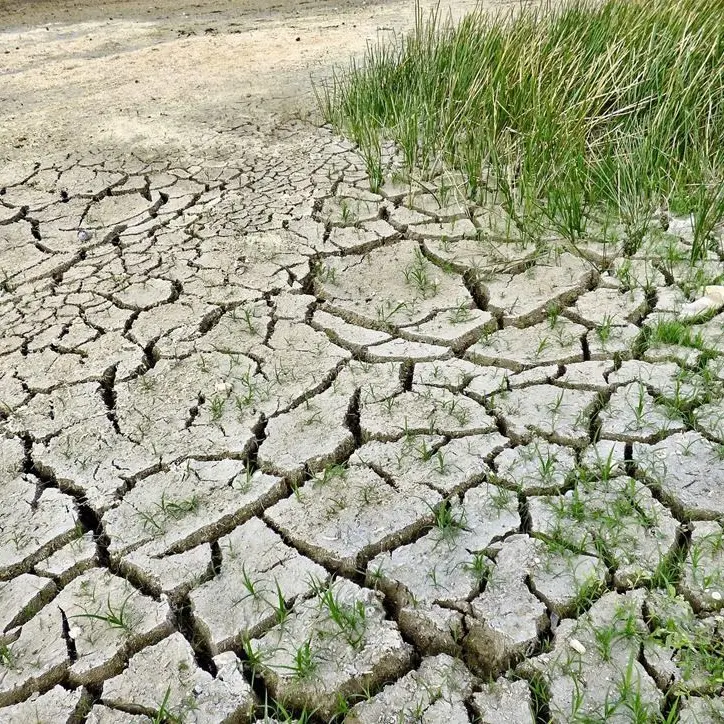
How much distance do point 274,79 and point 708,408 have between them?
12.4 ft

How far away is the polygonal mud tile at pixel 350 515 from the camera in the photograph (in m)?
1.95

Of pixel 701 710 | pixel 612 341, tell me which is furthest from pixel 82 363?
pixel 701 710

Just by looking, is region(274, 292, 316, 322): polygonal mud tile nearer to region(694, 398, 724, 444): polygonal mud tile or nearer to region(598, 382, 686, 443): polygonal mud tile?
region(598, 382, 686, 443): polygonal mud tile

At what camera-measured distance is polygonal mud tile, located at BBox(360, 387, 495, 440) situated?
229cm

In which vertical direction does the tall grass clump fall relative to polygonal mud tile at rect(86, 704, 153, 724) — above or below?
above

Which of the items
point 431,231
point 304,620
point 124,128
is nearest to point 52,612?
point 304,620

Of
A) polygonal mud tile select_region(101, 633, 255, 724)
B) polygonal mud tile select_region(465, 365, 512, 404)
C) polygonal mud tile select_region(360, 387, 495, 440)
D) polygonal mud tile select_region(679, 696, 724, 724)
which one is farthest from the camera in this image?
polygonal mud tile select_region(465, 365, 512, 404)

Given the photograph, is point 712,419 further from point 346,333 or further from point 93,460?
point 93,460

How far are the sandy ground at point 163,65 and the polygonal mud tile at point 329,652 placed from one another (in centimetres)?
300

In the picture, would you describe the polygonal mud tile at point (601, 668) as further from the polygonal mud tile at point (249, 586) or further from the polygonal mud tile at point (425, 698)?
the polygonal mud tile at point (249, 586)

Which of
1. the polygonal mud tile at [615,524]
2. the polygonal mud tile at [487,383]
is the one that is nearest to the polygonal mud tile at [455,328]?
the polygonal mud tile at [487,383]

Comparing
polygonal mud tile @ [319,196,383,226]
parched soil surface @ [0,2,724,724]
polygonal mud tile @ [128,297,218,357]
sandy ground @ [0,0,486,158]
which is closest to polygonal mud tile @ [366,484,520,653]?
A: parched soil surface @ [0,2,724,724]

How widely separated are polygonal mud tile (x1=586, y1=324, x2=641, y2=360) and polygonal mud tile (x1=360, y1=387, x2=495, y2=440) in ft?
1.54

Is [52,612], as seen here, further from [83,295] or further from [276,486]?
[83,295]
